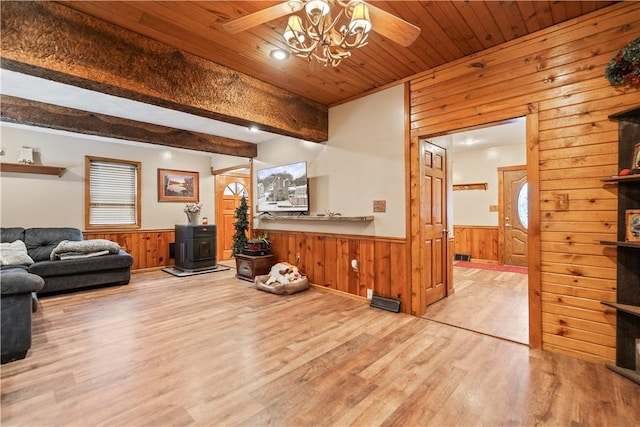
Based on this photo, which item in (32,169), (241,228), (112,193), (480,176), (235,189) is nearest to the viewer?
(32,169)

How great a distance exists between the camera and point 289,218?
4.79 meters

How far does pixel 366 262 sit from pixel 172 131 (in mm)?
3736

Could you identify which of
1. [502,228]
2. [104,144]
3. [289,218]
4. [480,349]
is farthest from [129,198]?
[502,228]

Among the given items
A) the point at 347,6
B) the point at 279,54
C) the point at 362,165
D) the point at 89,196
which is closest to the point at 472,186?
A: the point at 362,165

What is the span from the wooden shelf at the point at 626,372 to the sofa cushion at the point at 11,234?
24.3ft

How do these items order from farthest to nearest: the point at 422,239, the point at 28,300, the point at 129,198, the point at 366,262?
the point at 129,198 → the point at 366,262 → the point at 422,239 → the point at 28,300

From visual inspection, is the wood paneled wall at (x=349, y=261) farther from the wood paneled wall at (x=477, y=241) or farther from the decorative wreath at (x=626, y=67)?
the wood paneled wall at (x=477, y=241)

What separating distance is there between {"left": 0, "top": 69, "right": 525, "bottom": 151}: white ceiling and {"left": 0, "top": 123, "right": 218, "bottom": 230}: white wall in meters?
1.54

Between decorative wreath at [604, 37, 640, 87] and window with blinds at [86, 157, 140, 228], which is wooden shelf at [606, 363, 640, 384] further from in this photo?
window with blinds at [86, 157, 140, 228]

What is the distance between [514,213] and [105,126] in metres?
7.74

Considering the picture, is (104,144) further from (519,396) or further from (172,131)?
(519,396)

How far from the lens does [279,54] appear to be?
2.74 meters

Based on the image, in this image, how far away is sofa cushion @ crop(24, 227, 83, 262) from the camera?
177 inches

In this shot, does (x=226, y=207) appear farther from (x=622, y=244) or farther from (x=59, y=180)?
(x=622, y=244)
